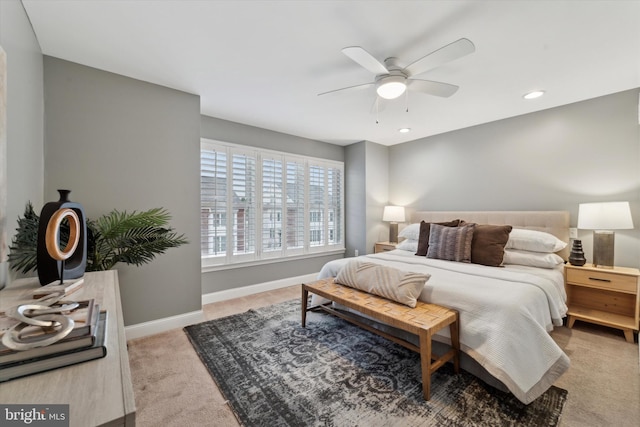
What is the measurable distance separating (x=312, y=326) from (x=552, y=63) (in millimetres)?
3252

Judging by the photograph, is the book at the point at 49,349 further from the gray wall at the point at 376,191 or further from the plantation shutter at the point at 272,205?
the gray wall at the point at 376,191

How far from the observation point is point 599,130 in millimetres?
2922

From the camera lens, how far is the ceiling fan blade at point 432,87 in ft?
7.14

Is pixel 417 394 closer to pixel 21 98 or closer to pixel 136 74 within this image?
pixel 21 98

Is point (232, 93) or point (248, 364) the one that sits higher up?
point (232, 93)

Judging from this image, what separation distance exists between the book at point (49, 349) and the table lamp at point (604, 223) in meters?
3.82

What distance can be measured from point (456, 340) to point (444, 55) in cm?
200

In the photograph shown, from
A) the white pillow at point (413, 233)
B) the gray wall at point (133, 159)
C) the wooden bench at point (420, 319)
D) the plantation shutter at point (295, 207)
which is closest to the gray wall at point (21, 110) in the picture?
the gray wall at point (133, 159)

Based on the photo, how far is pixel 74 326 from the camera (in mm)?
759

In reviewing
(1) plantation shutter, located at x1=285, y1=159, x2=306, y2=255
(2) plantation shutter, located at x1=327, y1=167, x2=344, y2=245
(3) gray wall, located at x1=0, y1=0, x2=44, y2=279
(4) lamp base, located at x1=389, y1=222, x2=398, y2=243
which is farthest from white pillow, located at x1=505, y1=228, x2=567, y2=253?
(3) gray wall, located at x1=0, y1=0, x2=44, y2=279

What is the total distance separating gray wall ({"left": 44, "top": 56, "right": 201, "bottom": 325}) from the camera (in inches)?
89.1

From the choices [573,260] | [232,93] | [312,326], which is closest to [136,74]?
[232,93]

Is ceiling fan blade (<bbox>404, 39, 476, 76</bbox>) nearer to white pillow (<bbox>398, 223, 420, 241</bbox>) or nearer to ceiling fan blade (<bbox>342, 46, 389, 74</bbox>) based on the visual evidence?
ceiling fan blade (<bbox>342, 46, 389, 74</bbox>)

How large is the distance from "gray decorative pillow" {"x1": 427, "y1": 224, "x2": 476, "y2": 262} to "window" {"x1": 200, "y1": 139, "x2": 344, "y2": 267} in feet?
6.64
